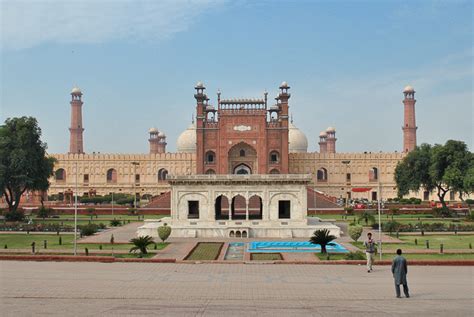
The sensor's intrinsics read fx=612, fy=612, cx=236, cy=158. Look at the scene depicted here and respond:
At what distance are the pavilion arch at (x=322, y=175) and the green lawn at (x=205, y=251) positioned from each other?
1978 inches

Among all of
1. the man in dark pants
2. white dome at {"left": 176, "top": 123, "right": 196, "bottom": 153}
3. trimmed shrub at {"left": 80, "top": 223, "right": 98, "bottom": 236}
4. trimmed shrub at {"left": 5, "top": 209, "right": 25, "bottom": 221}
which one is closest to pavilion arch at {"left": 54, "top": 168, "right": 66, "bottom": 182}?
white dome at {"left": 176, "top": 123, "right": 196, "bottom": 153}

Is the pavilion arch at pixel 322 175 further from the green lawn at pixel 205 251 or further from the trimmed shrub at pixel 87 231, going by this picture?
the green lawn at pixel 205 251

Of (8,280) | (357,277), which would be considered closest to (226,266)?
(357,277)

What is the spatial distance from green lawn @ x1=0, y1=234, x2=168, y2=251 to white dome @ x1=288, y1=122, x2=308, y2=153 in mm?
52179

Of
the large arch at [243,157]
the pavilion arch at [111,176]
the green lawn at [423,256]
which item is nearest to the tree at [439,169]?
the large arch at [243,157]

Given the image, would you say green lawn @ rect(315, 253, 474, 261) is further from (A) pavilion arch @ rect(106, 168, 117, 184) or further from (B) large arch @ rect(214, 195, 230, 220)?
(A) pavilion arch @ rect(106, 168, 117, 184)

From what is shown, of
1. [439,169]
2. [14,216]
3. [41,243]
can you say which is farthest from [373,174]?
[41,243]

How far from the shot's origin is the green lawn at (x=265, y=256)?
78.7 feet

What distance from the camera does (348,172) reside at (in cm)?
7988

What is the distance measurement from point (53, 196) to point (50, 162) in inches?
1153

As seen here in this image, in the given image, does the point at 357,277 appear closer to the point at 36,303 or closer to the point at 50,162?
the point at 36,303

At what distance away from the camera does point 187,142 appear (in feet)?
277

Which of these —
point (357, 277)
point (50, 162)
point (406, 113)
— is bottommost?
point (357, 277)

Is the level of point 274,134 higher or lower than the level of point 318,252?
higher
